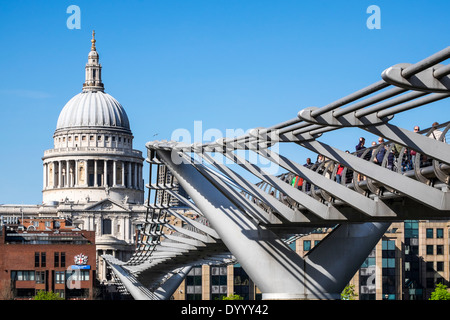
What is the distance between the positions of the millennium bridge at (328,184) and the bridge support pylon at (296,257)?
3 centimetres

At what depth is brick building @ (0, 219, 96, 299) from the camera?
124 metres

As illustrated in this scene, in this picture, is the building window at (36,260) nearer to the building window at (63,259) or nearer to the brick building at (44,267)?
the brick building at (44,267)

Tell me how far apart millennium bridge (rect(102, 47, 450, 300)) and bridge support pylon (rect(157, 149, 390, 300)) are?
0.10ft

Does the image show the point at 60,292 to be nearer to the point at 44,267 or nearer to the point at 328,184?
the point at 44,267

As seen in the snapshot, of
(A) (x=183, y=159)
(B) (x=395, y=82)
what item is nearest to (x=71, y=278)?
(A) (x=183, y=159)

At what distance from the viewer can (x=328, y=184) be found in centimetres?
2833

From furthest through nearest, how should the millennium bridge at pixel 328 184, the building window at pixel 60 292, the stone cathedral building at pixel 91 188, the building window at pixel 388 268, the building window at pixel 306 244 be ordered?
1. the stone cathedral building at pixel 91 188
2. the building window at pixel 60 292
3. the building window at pixel 306 244
4. the building window at pixel 388 268
5. the millennium bridge at pixel 328 184

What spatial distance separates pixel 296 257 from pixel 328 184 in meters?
8.50

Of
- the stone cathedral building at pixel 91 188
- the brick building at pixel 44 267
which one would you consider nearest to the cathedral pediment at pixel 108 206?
the stone cathedral building at pixel 91 188

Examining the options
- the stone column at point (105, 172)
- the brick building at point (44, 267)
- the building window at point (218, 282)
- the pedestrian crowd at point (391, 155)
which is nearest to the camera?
the pedestrian crowd at point (391, 155)

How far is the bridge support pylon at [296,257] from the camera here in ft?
119

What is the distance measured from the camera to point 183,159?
38875 millimetres

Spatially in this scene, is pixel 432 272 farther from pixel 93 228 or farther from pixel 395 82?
pixel 395 82

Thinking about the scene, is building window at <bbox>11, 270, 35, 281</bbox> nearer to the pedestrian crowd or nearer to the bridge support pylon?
the bridge support pylon
